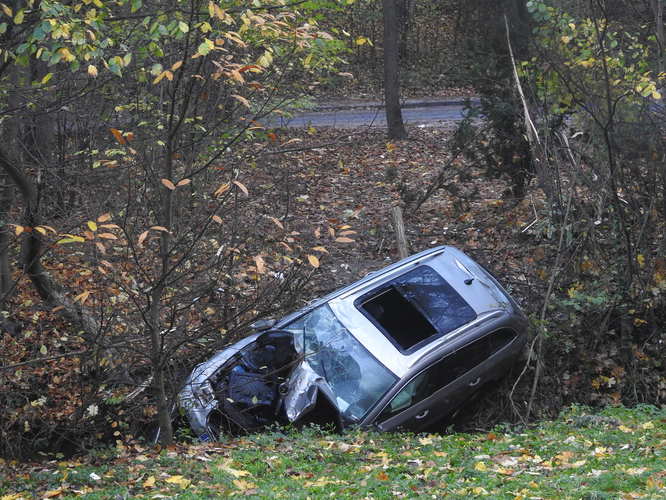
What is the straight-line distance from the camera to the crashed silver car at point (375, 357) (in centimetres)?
729

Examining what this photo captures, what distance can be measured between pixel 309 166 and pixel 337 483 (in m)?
12.5

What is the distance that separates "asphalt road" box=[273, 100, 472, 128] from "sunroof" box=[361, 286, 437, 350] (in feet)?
44.1

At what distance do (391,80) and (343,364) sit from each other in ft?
45.3

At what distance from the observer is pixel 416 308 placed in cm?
809

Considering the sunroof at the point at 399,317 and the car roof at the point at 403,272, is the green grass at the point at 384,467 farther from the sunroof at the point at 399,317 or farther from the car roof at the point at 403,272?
the sunroof at the point at 399,317

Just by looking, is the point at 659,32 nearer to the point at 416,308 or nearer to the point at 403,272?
the point at 403,272

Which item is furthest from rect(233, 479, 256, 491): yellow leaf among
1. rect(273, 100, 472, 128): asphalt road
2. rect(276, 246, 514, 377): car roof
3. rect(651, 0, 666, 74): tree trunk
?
rect(273, 100, 472, 128): asphalt road

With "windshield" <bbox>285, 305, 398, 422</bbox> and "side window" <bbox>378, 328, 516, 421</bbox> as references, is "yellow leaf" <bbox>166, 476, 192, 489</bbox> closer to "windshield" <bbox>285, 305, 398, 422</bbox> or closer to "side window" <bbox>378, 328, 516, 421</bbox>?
"windshield" <bbox>285, 305, 398, 422</bbox>

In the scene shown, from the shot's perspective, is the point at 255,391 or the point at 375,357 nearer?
the point at 375,357

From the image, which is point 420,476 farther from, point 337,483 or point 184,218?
point 184,218

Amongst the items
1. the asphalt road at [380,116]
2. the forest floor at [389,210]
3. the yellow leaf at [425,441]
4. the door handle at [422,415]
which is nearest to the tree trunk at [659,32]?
the forest floor at [389,210]

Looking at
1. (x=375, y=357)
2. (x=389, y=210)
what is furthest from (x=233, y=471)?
(x=389, y=210)

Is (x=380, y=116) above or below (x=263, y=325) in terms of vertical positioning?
above

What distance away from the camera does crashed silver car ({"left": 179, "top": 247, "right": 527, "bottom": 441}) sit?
23.9 ft
